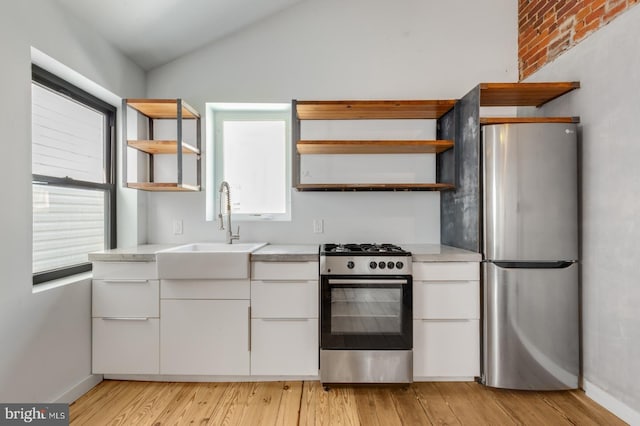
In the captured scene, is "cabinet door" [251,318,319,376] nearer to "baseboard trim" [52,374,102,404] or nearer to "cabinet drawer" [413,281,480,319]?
"cabinet drawer" [413,281,480,319]

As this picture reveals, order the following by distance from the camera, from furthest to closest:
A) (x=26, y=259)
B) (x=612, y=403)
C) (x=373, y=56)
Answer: (x=373, y=56)
(x=612, y=403)
(x=26, y=259)

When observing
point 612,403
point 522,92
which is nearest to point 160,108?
point 522,92

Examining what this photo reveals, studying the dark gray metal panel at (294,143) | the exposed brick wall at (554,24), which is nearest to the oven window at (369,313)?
the dark gray metal panel at (294,143)

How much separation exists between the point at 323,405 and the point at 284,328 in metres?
0.53

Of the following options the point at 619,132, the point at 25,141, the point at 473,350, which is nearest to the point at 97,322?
the point at 25,141

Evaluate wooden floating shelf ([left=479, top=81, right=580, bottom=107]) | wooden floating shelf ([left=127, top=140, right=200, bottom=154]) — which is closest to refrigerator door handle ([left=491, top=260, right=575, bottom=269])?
wooden floating shelf ([left=479, top=81, right=580, bottom=107])

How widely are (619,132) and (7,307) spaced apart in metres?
3.45

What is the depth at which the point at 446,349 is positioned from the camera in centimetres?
236

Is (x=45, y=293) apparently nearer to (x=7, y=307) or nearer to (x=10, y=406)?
(x=7, y=307)

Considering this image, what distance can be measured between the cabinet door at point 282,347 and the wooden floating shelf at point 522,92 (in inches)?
80.4

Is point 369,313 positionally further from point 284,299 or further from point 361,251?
point 284,299

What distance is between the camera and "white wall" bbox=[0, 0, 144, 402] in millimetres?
1763

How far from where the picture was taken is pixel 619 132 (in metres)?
2.02

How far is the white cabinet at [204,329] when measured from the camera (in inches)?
92.6
